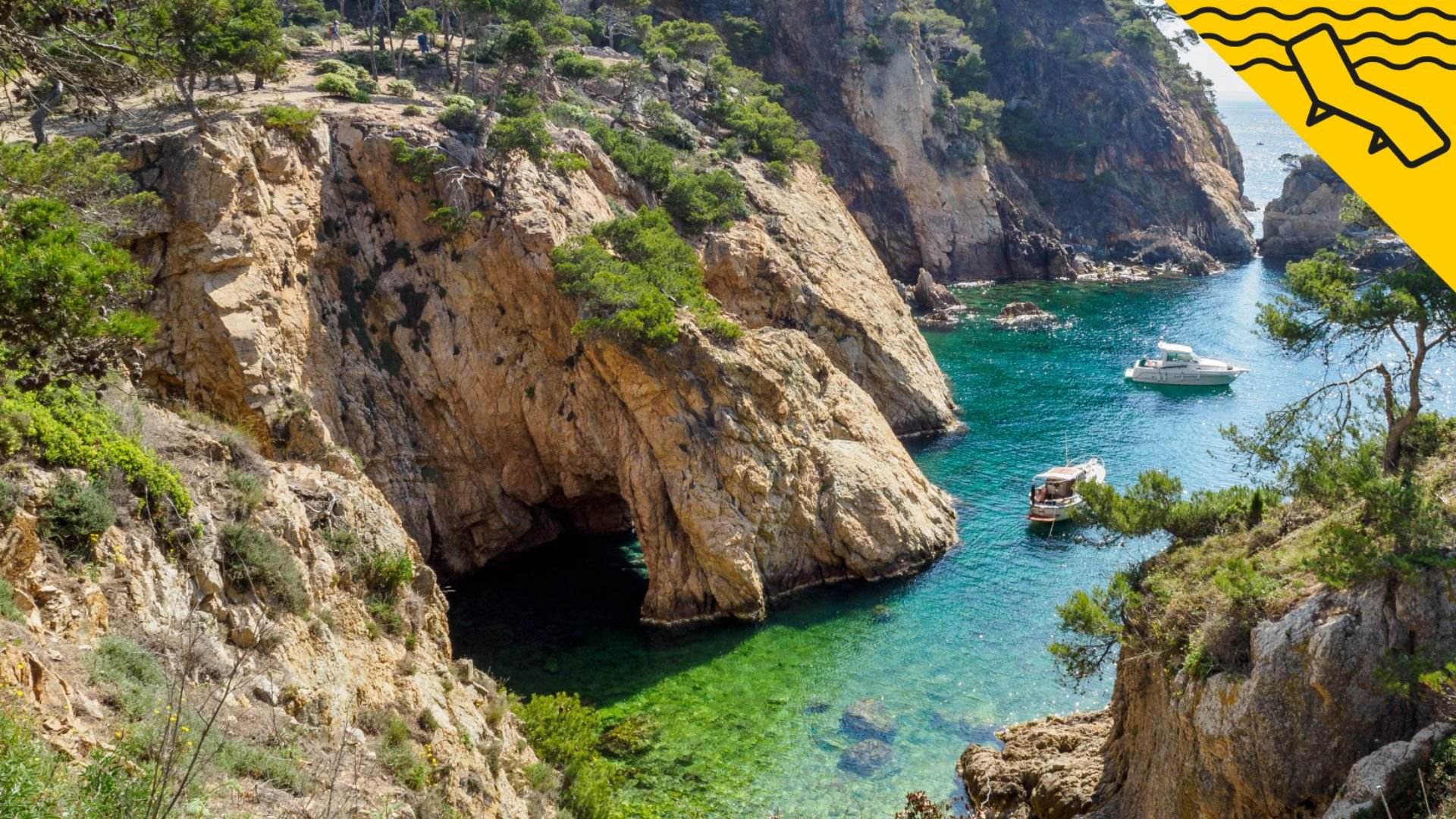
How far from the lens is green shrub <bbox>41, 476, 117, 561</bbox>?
41.2ft

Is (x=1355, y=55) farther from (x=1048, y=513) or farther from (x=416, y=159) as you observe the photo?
(x=1048, y=513)

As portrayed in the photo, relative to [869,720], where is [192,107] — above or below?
above

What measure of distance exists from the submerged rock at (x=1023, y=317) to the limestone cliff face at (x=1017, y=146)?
11908mm

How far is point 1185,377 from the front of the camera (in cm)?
5203

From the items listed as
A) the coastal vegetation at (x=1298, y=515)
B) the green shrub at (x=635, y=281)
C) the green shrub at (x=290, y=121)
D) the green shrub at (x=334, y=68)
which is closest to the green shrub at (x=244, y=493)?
the green shrub at (x=635, y=281)

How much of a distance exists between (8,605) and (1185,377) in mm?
53127

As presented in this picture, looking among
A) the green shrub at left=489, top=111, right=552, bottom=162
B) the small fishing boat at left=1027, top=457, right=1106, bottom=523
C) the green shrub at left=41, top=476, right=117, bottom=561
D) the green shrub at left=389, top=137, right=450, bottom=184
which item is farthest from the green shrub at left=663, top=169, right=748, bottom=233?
the green shrub at left=41, top=476, right=117, bottom=561

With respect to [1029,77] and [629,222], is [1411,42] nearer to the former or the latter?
[629,222]

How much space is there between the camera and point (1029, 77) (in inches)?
3679

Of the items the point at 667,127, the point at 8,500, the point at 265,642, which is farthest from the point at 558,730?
the point at 667,127

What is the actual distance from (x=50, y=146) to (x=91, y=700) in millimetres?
17613

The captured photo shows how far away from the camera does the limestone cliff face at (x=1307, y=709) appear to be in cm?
1238

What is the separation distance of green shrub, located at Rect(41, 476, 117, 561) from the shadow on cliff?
1299 cm

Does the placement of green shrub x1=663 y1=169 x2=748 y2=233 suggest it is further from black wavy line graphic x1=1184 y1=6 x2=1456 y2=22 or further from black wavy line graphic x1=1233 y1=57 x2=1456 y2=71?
black wavy line graphic x1=1233 y1=57 x2=1456 y2=71
